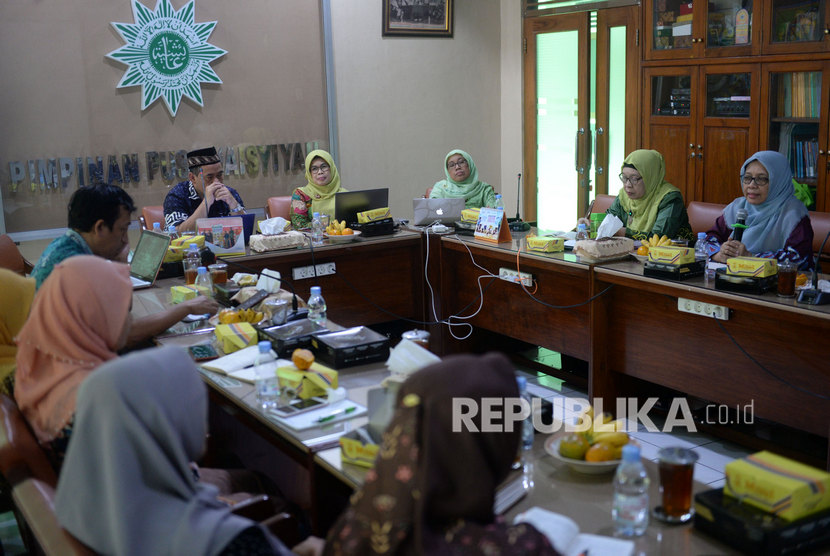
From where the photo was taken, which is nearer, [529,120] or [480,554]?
[480,554]

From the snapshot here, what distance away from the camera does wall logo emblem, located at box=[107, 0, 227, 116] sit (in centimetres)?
522

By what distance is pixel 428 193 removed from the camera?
5.52 meters

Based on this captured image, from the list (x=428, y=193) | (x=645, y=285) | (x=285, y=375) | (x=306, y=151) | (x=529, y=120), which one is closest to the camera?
(x=285, y=375)

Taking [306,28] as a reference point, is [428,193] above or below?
below

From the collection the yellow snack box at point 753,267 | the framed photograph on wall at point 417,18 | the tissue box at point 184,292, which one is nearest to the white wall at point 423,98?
the framed photograph on wall at point 417,18

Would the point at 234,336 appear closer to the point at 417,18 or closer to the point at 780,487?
the point at 780,487

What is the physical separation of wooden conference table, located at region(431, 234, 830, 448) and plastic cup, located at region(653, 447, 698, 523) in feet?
4.63

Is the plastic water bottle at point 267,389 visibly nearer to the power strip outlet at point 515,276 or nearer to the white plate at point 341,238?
the power strip outlet at point 515,276

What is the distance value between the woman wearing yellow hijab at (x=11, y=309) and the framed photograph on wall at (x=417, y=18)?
429 centimetres

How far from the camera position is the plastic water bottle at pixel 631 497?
155 cm

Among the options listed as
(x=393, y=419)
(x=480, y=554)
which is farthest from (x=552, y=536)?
(x=393, y=419)

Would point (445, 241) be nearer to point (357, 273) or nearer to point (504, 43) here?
point (357, 273)

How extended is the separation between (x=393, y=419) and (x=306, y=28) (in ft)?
16.5

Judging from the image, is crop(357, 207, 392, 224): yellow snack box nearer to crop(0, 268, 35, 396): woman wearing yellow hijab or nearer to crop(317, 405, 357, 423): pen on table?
crop(0, 268, 35, 396): woman wearing yellow hijab
